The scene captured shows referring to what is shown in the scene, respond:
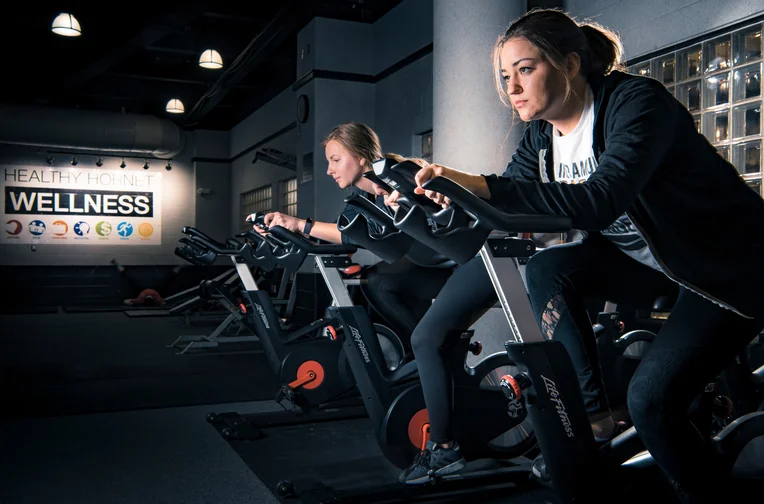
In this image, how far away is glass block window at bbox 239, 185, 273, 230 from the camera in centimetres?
1137

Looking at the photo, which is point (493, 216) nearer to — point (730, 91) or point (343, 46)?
point (730, 91)

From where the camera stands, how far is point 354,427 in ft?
10.4

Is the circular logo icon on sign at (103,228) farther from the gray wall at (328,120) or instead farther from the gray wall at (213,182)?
the gray wall at (328,120)

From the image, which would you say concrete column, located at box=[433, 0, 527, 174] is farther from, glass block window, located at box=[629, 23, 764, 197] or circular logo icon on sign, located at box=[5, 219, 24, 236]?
circular logo icon on sign, located at box=[5, 219, 24, 236]

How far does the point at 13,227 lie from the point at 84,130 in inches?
107

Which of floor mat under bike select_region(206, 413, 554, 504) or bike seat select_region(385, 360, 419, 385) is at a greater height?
bike seat select_region(385, 360, 419, 385)

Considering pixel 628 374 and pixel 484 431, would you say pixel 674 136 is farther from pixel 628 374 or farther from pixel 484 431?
pixel 484 431

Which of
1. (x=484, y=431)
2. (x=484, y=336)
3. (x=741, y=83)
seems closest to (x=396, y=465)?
(x=484, y=431)

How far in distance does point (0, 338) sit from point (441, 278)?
5753 mm

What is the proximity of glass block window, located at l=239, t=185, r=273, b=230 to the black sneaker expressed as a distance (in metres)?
9.20

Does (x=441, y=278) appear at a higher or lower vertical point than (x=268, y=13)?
lower

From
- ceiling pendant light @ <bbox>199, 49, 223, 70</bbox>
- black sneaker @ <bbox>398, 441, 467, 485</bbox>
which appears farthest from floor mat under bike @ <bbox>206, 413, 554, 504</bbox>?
ceiling pendant light @ <bbox>199, 49, 223, 70</bbox>

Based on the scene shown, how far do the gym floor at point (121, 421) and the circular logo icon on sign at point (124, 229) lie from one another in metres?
6.36

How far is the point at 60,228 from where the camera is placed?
1224cm
